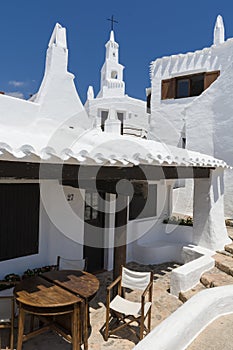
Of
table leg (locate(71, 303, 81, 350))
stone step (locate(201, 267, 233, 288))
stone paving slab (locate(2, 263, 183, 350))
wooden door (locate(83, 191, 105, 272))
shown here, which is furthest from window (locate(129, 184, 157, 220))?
table leg (locate(71, 303, 81, 350))

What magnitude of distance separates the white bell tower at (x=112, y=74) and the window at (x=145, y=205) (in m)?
23.5

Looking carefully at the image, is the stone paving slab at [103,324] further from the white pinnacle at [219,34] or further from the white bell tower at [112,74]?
the white bell tower at [112,74]

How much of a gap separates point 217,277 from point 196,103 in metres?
11.5

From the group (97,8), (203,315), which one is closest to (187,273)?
(203,315)

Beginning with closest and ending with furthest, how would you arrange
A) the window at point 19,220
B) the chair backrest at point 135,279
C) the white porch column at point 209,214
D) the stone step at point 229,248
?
the chair backrest at point 135,279
the window at point 19,220
the stone step at point 229,248
the white porch column at point 209,214

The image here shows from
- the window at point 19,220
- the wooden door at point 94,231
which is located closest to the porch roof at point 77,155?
the window at point 19,220

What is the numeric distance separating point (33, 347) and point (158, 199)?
8.47 metres

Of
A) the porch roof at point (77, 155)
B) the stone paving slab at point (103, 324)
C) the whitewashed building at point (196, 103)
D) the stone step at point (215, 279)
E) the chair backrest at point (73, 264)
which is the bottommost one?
the stone paving slab at point (103, 324)

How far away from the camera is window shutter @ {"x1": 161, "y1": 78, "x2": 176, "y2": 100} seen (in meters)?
19.7

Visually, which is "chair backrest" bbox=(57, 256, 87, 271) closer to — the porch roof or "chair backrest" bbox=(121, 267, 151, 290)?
"chair backrest" bbox=(121, 267, 151, 290)

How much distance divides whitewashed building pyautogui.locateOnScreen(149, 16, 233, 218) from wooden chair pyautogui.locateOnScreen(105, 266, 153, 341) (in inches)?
384

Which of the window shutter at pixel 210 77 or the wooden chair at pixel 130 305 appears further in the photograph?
the window shutter at pixel 210 77

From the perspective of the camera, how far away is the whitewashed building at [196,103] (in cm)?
1533

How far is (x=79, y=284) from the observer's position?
5969 mm
